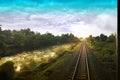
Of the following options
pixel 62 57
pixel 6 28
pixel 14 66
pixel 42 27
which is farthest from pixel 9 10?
pixel 62 57

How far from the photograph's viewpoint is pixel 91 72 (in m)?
6.49

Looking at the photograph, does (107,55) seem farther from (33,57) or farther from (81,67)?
(33,57)

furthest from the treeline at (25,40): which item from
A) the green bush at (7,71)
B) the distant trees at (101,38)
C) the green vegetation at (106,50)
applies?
the green vegetation at (106,50)

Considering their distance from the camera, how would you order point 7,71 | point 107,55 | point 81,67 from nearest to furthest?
point 107,55 < point 7,71 < point 81,67

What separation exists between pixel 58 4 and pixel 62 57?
4.73ft

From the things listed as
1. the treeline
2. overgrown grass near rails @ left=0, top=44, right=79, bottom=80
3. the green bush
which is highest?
the treeline

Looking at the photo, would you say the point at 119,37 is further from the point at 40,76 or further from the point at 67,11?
the point at 40,76

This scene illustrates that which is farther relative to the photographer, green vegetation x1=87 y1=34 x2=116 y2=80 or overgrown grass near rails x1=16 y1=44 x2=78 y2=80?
overgrown grass near rails x1=16 y1=44 x2=78 y2=80

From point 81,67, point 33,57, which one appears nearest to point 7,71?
point 33,57

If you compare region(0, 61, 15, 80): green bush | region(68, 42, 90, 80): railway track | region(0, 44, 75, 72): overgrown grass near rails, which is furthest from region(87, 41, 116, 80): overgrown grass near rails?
region(0, 61, 15, 80): green bush

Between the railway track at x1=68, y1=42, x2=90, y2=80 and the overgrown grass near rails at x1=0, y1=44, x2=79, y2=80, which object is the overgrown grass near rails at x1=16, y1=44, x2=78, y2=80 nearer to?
the overgrown grass near rails at x1=0, y1=44, x2=79, y2=80

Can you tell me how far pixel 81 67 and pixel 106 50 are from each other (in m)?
0.83

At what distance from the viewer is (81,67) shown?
21.6ft

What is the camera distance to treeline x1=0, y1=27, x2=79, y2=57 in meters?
6.52
